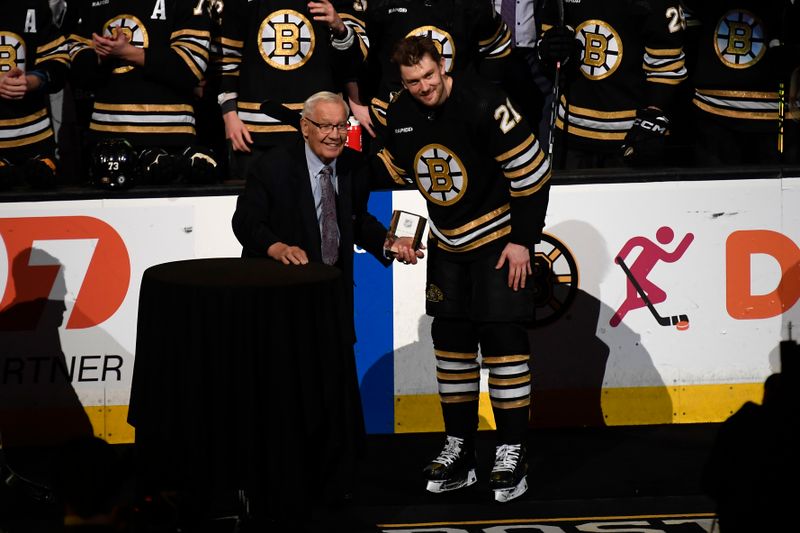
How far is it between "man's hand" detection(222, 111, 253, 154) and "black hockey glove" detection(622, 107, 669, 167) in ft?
6.88

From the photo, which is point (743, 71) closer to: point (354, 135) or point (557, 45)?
point (557, 45)

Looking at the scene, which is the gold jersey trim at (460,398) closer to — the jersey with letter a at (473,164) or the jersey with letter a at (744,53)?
the jersey with letter a at (473,164)

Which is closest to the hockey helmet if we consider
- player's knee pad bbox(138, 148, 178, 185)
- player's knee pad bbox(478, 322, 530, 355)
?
player's knee pad bbox(138, 148, 178, 185)

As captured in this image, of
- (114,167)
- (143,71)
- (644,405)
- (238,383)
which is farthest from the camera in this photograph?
(143,71)

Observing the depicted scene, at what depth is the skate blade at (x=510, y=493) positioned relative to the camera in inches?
212

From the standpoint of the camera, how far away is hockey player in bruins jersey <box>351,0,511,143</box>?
6.84m

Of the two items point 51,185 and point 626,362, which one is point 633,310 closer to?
point 626,362

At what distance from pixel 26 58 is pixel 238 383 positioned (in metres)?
3.57

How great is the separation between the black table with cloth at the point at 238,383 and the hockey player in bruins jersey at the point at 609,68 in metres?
2.99

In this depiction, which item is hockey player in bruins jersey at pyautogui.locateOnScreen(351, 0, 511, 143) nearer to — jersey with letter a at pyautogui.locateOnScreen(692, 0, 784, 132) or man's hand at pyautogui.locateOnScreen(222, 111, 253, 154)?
man's hand at pyautogui.locateOnScreen(222, 111, 253, 154)

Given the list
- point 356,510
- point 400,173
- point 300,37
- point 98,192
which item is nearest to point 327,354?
point 356,510

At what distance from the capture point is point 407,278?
6422 millimetres

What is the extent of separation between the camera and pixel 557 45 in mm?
6898

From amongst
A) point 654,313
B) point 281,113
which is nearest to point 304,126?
point 281,113
